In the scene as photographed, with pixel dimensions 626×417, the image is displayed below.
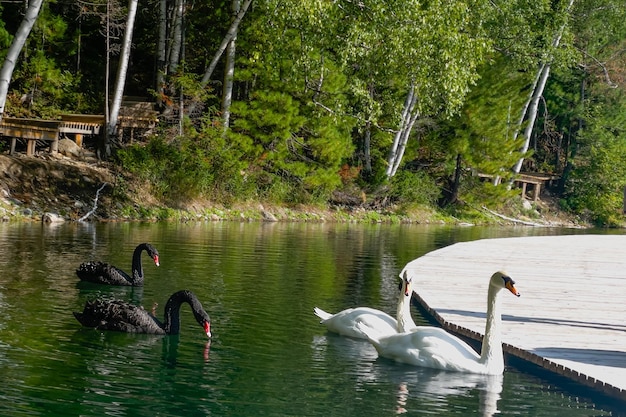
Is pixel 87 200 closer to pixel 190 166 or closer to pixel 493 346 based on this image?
pixel 190 166

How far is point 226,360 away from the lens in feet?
38.1

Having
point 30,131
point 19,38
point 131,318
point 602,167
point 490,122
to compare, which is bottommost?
point 131,318

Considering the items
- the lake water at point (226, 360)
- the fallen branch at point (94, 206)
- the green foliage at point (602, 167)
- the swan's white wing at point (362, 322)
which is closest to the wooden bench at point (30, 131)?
the fallen branch at point (94, 206)

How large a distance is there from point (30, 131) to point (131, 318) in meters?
22.8

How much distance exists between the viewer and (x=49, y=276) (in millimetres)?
17391

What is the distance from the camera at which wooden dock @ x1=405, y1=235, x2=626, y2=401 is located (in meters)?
11.7

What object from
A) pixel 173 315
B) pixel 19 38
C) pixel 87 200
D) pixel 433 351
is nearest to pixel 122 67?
pixel 87 200

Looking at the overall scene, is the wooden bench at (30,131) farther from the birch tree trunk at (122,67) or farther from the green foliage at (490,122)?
the green foliage at (490,122)

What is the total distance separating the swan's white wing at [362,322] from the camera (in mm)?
13195

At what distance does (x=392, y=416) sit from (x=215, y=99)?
34.7 metres

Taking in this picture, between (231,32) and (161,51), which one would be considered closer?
(231,32)

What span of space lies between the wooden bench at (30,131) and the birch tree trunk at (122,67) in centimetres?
226

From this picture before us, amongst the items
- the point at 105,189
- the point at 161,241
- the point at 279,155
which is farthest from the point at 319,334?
the point at 279,155

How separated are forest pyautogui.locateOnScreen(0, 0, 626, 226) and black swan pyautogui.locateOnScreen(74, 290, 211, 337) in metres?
16.1
